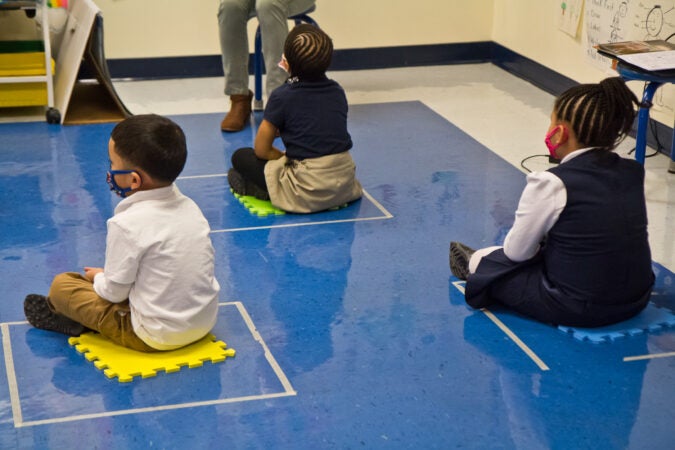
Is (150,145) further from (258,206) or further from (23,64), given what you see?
(23,64)

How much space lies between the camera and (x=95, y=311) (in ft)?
8.78

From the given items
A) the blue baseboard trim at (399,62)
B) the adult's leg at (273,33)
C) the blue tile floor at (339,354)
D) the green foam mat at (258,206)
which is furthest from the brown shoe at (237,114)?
the blue baseboard trim at (399,62)

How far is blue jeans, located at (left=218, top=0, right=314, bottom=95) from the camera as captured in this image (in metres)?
4.84

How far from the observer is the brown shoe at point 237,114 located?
16.0ft

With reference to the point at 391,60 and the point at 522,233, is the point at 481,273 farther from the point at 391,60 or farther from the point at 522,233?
the point at 391,60

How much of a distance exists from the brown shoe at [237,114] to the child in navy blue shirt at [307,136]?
1046 mm

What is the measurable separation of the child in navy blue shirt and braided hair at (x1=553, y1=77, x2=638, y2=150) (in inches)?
46.1

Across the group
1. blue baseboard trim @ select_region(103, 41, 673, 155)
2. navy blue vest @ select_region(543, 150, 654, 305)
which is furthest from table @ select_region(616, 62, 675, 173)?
blue baseboard trim @ select_region(103, 41, 673, 155)

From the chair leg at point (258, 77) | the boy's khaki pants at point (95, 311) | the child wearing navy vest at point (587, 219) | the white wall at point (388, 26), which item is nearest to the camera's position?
the boy's khaki pants at point (95, 311)

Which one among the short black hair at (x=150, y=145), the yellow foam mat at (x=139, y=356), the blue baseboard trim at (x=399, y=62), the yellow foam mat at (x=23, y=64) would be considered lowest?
the blue baseboard trim at (x=399, y=62)

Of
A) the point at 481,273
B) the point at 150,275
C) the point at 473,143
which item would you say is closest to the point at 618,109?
the point at 481,273

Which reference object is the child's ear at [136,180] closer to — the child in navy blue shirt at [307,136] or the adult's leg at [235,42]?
the child in navy blue shirt at [307,136]

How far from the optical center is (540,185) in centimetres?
277

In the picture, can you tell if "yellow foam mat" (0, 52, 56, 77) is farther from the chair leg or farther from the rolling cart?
the chair leg
